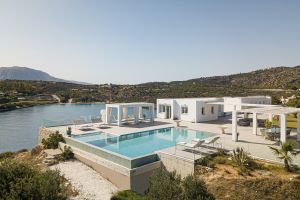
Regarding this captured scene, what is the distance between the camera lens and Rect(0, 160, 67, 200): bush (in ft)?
28.4

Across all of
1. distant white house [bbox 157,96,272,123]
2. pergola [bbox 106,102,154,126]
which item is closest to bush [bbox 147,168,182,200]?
pergola [bbox 106,102,154,126]

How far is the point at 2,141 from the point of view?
32.2 m

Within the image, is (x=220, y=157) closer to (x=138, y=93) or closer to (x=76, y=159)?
(x=76, y=159)

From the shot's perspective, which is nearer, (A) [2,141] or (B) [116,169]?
(B) [116,169]

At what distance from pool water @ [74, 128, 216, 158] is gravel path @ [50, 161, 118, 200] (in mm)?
1899

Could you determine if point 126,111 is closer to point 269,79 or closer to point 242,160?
point 242,160

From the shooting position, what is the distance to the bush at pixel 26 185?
8648mm

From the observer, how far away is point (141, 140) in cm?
1828

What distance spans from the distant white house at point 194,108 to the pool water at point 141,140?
4637 mm

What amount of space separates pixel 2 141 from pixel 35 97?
215 ft

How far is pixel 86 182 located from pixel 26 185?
477 centimetres

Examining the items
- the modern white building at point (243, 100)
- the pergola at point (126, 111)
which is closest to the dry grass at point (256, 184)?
the pergola at point (126, 111)

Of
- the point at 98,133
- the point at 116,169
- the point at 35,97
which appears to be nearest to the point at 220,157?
the point at 116,169

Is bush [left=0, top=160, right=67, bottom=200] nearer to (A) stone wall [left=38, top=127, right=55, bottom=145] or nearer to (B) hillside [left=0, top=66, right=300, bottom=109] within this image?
(A) stone wall [left=38, top=127, right=55, bottom=145]
